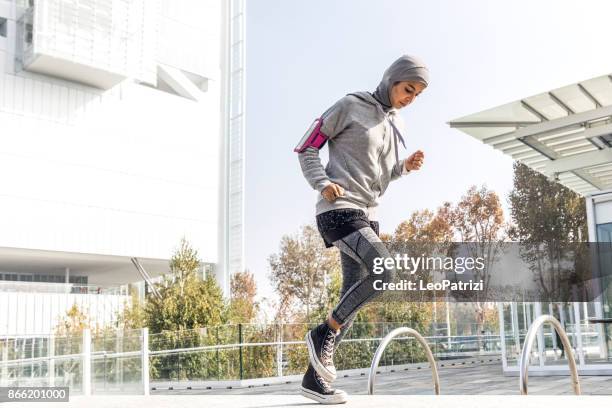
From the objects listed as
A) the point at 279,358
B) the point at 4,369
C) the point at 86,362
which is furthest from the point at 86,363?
the point at 279,358

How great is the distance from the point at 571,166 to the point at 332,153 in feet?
42.3

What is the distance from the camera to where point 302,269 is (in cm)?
3600

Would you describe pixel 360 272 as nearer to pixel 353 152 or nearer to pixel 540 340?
pixel 353 152

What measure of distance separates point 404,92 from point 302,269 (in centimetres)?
3287

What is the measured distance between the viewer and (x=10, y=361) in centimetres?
1040

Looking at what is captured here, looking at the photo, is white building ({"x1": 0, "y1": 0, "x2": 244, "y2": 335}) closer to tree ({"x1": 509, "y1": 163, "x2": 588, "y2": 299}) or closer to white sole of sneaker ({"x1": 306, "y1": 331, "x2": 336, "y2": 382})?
tree ({"x1": 509, "y1": 163, "x2": 588, "y2": 299})

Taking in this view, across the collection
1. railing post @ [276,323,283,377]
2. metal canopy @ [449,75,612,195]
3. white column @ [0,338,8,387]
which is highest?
metal canopy @ [449,75,612,195]

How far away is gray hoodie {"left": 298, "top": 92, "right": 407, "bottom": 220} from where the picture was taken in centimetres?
333

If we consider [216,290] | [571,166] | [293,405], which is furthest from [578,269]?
[293,405]

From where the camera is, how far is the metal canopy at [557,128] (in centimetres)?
1227

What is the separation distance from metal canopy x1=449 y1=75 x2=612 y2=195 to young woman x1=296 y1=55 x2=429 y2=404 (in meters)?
9.28

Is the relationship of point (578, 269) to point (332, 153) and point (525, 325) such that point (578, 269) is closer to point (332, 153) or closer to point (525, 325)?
point (525, 325)

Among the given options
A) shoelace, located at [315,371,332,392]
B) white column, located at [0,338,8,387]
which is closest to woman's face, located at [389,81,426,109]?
shoelace, located at [315,371,332,392]

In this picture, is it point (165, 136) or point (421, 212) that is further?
point (165, 136)
